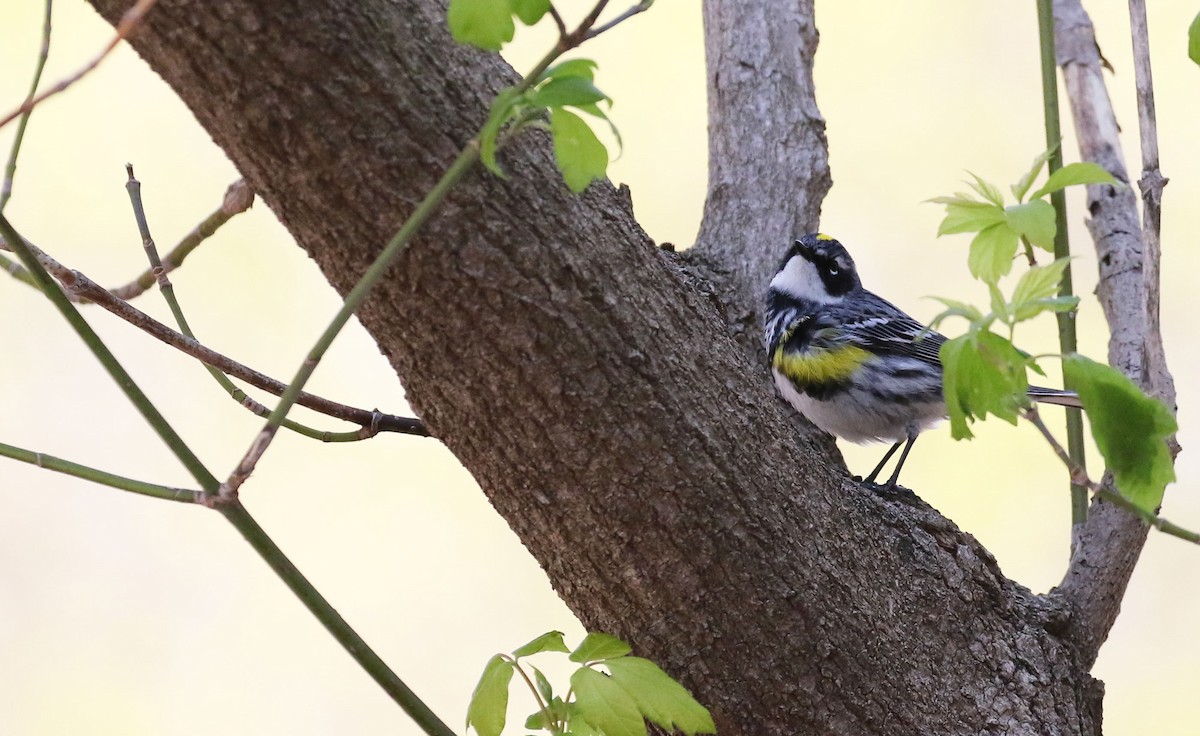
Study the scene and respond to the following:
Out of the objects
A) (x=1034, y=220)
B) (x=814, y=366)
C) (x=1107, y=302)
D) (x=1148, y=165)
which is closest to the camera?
(x=1034, y=220)

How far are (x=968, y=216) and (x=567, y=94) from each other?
1.58 ft

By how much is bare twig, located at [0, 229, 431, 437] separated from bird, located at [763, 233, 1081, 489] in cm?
69

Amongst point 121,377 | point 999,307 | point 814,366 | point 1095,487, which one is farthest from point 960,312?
point 814,366

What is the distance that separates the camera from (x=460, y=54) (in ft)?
2.42

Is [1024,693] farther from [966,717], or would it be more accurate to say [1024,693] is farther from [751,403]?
[751,403]

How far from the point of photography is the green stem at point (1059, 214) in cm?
114

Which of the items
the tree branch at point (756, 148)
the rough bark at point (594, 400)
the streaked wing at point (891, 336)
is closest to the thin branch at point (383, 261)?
the rough bark at point (594, 400)

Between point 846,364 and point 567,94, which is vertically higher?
point 846,364

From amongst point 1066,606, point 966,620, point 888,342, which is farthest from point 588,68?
point 888,342

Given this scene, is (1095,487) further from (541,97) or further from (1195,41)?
(541,97)

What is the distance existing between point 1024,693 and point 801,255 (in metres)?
0.74

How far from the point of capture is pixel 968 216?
34.9 inches

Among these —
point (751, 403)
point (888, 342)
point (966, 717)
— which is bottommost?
point (966, 717)

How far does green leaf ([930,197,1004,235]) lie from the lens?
88cm
